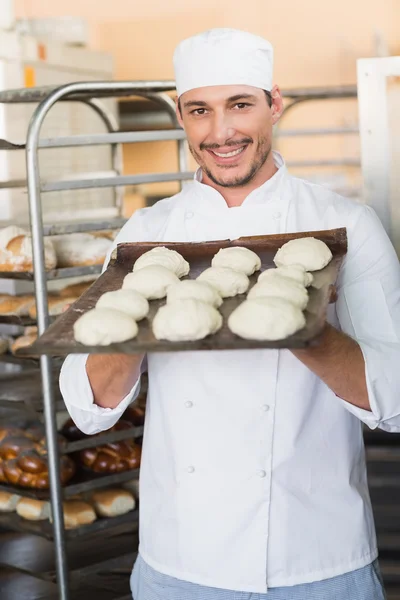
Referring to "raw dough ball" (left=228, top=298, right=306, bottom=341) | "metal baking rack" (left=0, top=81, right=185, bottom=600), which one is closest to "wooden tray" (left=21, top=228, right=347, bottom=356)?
"raw dough ball" (left=228, top=298, right=306, bottom=341)

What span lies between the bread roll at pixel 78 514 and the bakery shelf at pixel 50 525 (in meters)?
0.03

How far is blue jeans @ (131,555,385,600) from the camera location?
5.19 ft

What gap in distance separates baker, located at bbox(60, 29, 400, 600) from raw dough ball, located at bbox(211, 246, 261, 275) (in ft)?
0.57

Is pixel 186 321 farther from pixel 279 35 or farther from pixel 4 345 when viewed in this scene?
pixel 279 35

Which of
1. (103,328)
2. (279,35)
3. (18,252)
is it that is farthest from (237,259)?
(279,35)

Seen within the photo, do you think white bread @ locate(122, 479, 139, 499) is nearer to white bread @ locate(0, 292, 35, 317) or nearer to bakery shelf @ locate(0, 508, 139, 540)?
bakery shelf @ locate(0, 508, 139, 540)

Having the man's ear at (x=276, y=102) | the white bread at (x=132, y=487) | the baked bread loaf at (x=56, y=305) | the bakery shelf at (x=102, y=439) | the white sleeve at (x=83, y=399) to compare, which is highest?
the man's ear at (x=276, y=102)

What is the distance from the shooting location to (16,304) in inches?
107

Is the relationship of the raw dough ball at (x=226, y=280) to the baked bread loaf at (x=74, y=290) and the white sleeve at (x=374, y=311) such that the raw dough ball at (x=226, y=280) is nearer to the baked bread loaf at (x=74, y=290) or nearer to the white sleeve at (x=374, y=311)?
the white sleeve at (x=374, y=311)

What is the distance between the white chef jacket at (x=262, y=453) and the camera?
1.59 m

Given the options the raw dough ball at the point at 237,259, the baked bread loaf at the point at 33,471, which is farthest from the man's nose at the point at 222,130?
the baked bread loaf at the point at 33,471

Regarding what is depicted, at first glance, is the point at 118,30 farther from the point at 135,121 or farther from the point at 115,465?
the point at 115,465

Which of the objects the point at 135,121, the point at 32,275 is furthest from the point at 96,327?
the point at 135,121

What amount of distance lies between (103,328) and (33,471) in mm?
1471
